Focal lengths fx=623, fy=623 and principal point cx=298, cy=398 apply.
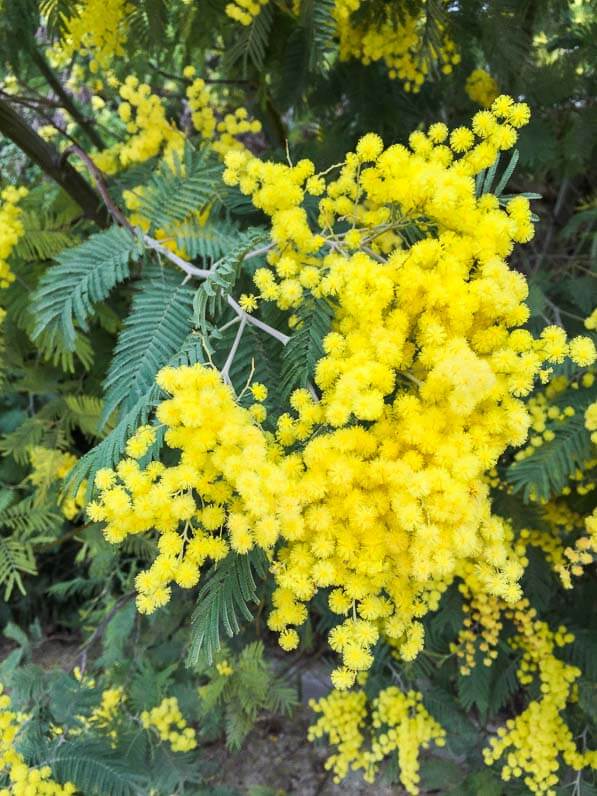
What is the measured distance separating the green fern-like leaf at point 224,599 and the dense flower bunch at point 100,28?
49.4 inches

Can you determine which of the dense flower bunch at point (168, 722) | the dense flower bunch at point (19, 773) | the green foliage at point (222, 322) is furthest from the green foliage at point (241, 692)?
the dense flower bunch at point (19, 773)

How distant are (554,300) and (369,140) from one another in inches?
51.8

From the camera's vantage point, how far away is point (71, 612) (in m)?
3.19

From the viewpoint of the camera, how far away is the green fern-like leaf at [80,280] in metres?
1.19

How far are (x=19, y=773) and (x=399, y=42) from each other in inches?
74.1

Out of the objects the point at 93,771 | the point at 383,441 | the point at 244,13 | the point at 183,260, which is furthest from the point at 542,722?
the point at 244,13

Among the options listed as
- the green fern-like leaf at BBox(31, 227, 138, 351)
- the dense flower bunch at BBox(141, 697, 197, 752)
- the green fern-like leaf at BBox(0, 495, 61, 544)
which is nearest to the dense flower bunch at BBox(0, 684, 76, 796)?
the dense flower bunch at BBox(141, 697, 197, 752)

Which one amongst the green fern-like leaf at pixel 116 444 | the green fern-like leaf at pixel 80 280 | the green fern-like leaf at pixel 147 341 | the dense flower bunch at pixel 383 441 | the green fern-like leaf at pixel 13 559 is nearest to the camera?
the dense flower bunch at pixel 383 441

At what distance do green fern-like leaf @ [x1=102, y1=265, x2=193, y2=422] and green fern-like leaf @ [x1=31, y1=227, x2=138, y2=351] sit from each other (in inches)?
3.1

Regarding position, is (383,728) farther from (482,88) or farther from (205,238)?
(482,88)

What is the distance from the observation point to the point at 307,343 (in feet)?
3.14

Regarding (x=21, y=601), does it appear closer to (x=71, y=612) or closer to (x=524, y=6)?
(x=71, y=612)

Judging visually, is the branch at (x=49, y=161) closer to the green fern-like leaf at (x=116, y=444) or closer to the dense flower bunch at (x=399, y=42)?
the dense flower bunch at (x=399, y=42)

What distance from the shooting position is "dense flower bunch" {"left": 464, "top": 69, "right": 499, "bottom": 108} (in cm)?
169
